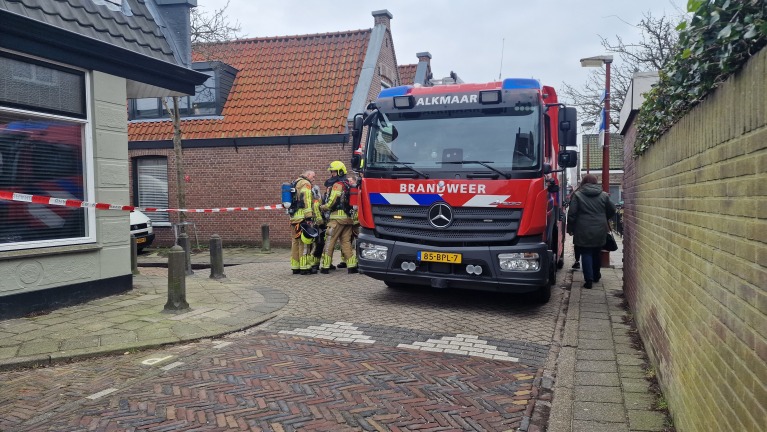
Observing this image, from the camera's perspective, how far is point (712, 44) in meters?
2.55

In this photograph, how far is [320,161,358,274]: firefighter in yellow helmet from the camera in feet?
33.0

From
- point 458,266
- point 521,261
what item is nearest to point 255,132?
point 458,266

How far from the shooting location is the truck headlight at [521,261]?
6.54 metres

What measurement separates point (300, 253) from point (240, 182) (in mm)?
6693

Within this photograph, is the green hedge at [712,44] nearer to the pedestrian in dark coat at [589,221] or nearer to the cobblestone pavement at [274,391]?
the cobblestone pavement at [274,391]

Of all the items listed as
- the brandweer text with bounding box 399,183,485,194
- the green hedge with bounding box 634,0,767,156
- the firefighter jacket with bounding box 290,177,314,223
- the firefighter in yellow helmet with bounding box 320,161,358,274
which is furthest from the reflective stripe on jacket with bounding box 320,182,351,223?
the green hedge with bounding box 634,0,767,156

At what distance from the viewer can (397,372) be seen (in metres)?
4.71

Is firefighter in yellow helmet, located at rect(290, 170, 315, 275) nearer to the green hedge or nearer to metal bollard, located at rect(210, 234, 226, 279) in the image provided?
metal bollard, located at rect(210, 234, 226, 279)

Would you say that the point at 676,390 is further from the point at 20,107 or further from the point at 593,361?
the point at 20,107

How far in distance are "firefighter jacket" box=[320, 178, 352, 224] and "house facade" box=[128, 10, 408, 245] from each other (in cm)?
526

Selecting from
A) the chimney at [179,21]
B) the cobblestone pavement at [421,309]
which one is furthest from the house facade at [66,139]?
the cobblestone pavement at [421,309]

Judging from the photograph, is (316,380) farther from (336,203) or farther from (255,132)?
(255,132)

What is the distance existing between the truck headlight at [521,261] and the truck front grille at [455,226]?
0.19 meters

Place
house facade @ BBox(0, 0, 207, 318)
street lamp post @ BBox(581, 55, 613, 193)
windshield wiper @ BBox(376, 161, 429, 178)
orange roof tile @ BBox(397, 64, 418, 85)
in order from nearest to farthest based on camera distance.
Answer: house facade @ BBox(0, 0, 207, 318) → windshield wiper @ BBox(376, 161, 429, 178) → street lamp post @ BBox(581, 55, 613, 193) → orange roof tile @ BBox(397, 64, 418, 85)
